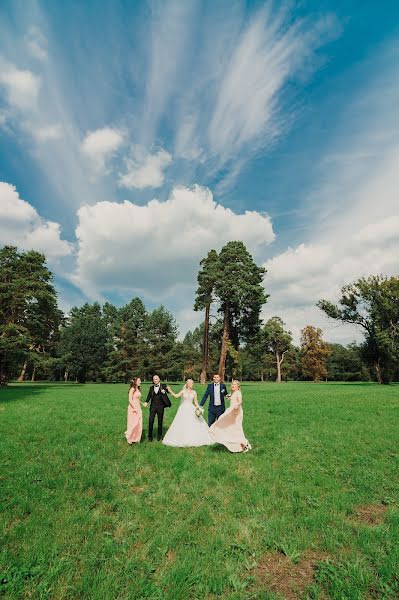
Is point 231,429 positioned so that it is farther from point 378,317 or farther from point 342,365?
point 342,365

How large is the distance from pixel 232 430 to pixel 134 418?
3.63 meters

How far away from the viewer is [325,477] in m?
9.15

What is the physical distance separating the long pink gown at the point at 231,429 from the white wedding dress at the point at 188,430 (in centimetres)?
87

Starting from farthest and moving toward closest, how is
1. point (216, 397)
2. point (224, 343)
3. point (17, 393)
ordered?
1. point (224, 343)
2. point (17, 393)
3. point (216, 397)

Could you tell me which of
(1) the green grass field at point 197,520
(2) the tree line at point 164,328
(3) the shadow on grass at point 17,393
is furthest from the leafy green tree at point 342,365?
(1) the green grass field at point 197,520

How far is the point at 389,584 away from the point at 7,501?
6992 mm

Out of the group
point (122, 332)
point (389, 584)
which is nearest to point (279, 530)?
point (389, 584)

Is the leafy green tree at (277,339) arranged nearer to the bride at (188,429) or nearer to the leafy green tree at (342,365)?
the leafy green tree at (342,365)

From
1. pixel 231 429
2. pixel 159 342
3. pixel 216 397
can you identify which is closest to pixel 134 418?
pixel 216 397

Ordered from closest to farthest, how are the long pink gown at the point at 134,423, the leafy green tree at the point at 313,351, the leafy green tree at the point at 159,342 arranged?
the long pink gown at the point at 134,423 → the leafy green tree at the point at 159,342 → the leafy green tree at the point at 313,351

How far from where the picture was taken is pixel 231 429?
11.8 metres

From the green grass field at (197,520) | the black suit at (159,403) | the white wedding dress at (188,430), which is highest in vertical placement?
the black suit at (159,403)

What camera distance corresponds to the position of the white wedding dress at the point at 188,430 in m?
12.5

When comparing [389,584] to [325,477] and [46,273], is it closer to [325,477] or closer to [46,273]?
[325,477]
